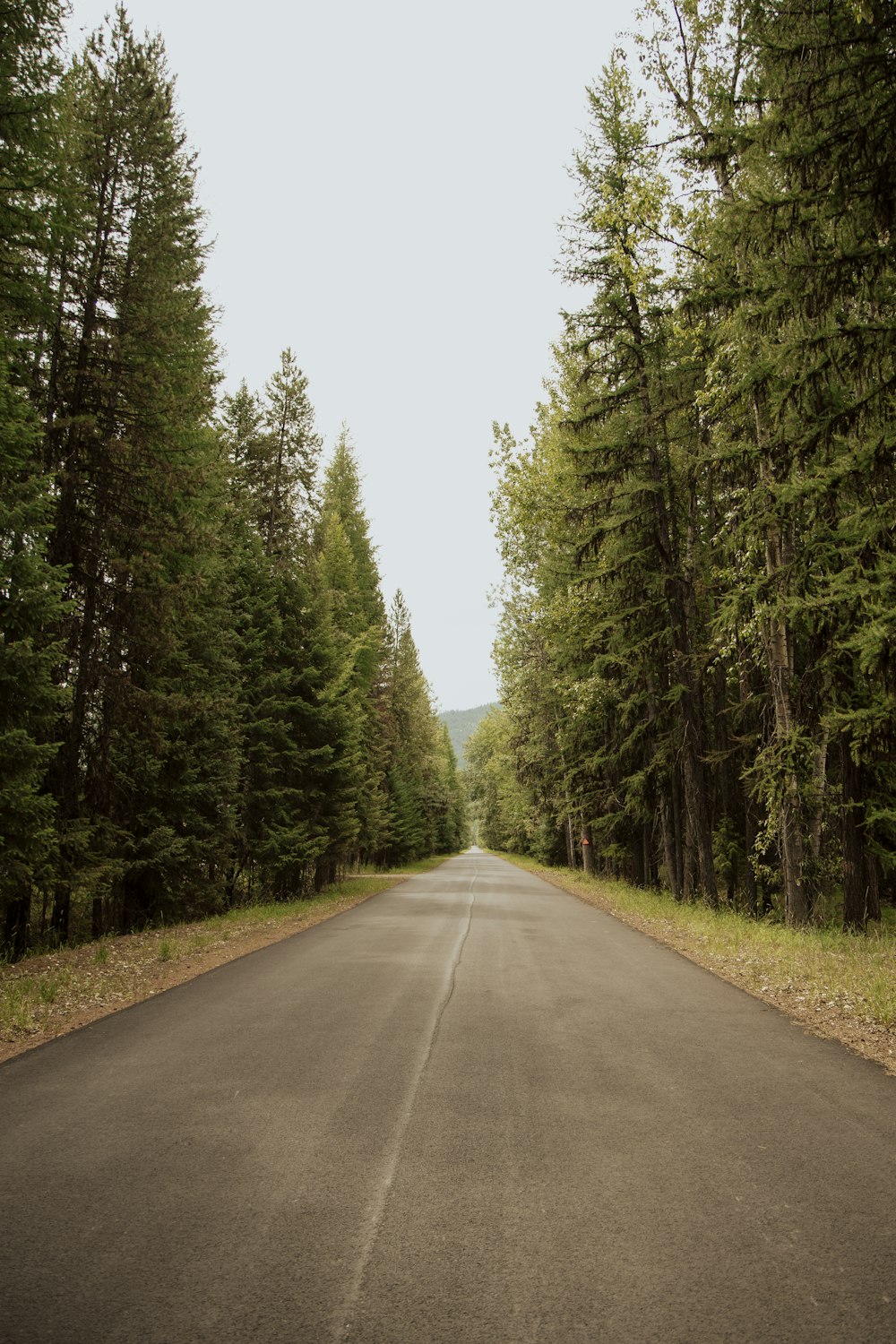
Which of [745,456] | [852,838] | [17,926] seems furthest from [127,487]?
[852,838]

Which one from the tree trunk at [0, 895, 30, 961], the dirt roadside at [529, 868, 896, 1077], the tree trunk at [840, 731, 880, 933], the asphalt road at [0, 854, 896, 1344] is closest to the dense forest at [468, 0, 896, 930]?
the tree trunk at [840, 731, 880, 933]

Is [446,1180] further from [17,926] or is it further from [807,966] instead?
[17,926]

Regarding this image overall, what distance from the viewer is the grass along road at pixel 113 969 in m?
7.46

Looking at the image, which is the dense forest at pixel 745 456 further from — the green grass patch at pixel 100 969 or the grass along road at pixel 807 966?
the green grass patch at pixel 100 969

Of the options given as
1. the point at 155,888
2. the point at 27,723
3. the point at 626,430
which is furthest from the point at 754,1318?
the point at 626,430

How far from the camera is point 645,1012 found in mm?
7586

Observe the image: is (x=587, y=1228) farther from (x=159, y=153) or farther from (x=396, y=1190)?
(x=159, y=153)

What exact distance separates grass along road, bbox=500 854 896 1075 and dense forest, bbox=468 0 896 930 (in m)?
1.32

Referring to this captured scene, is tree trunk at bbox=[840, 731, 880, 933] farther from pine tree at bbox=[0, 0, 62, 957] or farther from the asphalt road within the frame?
pine tree at bbox=[0, 0, 62, 957]

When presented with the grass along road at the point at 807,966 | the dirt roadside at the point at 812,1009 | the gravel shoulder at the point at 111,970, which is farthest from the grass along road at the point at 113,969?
the grass along road at the point at 807,966

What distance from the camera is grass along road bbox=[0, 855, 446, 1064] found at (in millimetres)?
7461

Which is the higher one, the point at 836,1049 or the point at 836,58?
the point at 836,58

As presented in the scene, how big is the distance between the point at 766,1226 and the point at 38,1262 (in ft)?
10.4

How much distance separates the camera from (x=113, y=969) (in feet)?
33.6
